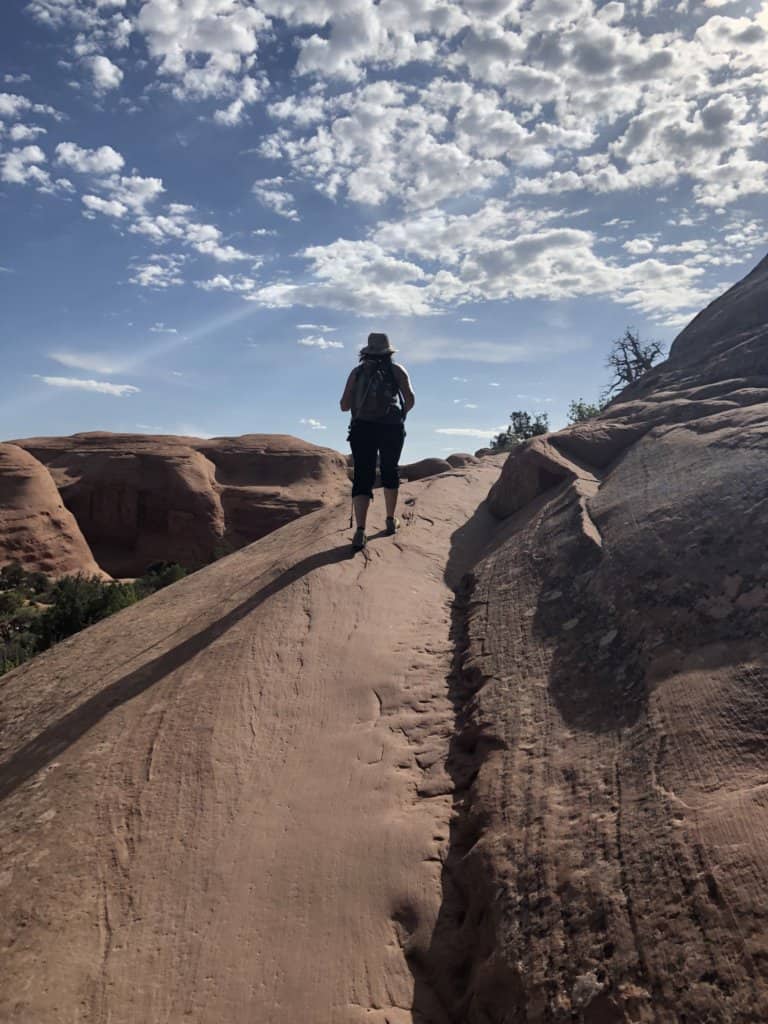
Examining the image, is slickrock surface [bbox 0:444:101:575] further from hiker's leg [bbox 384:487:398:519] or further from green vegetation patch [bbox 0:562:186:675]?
hiker's leg [bbox 384:487:398:519]

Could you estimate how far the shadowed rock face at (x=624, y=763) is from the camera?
164 centimetres

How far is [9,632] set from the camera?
10.8 meters

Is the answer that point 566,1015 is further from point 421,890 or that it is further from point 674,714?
point 674,714

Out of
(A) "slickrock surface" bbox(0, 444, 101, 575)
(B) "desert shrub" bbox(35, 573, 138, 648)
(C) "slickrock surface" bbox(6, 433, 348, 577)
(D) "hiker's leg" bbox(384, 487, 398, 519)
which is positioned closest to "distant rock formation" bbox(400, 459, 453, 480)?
(C) "slickrock surface" bbox(6, 433, 348, 577)

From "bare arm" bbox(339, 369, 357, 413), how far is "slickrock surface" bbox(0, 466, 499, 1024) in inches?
A: 66.1

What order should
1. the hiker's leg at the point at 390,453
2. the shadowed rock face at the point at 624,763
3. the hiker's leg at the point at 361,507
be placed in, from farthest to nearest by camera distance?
the hiker's leg at the point at 390,453 → the hiker's leg at the point at 361,507 → the shadowed rock face at the point at 624,763

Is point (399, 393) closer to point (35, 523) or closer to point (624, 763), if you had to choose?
point (624, 763)

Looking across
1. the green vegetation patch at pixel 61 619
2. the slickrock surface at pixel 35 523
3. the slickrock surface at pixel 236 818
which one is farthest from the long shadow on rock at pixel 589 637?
the slickrock surface at pixel 35 523

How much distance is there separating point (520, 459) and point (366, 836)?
440 cm

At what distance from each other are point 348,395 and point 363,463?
55 cm

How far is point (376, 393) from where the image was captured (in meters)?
5.07

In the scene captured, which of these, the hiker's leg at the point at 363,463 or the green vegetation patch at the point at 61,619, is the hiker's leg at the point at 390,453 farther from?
the green vegetation patch at the point at 61,619

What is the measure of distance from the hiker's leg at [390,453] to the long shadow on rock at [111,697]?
4.14 ft

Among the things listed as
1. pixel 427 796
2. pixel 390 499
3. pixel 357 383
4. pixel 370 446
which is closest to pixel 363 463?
pixel 370 446
